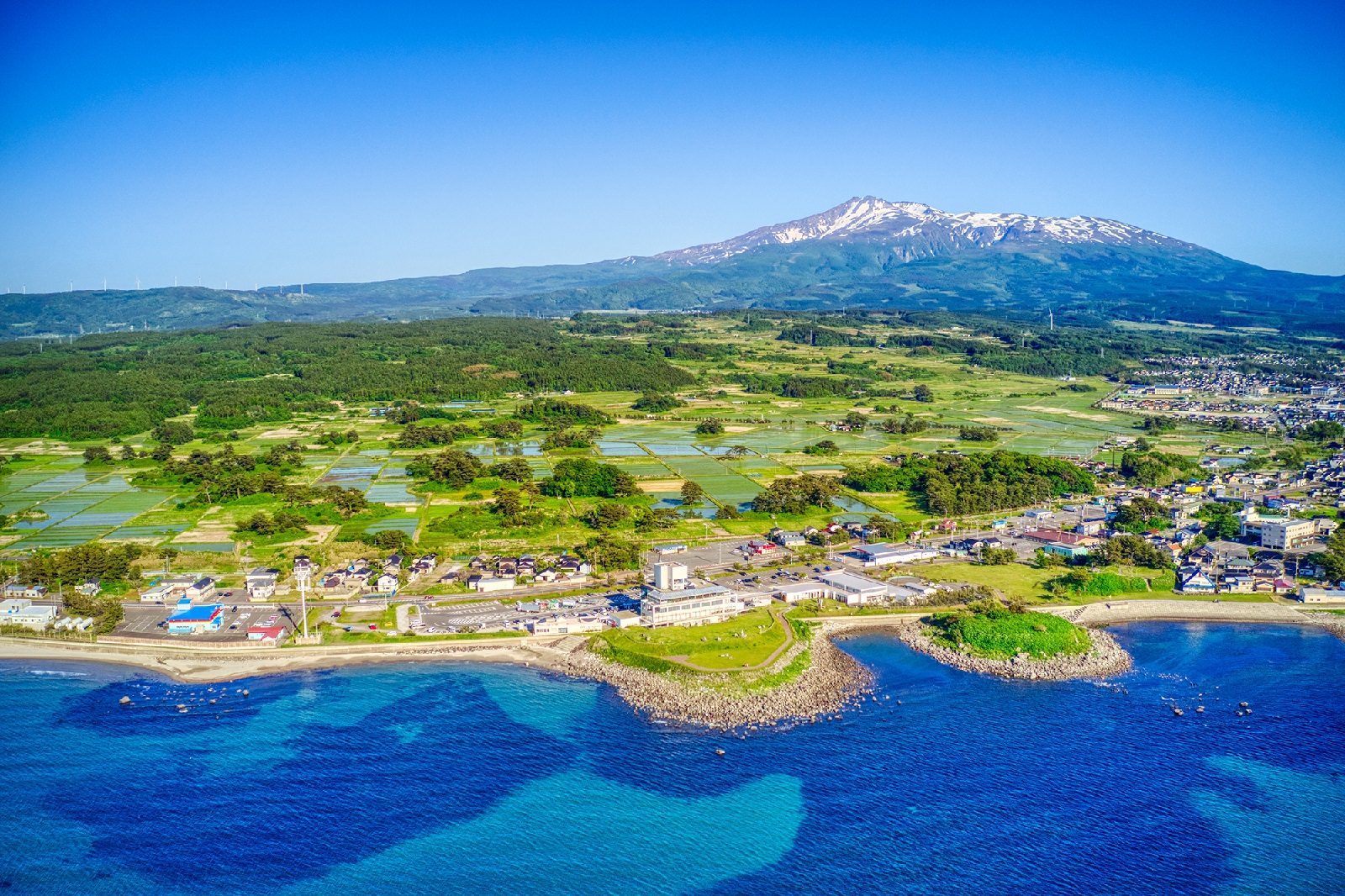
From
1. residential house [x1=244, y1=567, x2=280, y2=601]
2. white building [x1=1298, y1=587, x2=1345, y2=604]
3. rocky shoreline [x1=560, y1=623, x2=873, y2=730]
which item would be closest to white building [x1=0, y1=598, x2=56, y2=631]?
residential house [x1=244, y1=567, x2=280, y2=601]

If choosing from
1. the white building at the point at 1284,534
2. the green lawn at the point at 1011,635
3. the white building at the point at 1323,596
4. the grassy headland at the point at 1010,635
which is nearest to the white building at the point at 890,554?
the grassy headland at the point at 1010,635

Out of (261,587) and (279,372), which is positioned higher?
(279,372)

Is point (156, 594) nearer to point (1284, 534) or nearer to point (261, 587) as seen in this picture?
point (261, 587)

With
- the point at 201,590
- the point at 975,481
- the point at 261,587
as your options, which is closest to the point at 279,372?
the point at 201,590

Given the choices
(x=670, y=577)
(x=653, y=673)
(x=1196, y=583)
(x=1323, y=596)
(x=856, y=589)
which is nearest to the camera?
(x=653, y=673)

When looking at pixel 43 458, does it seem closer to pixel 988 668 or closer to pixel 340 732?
pixel 340 732
